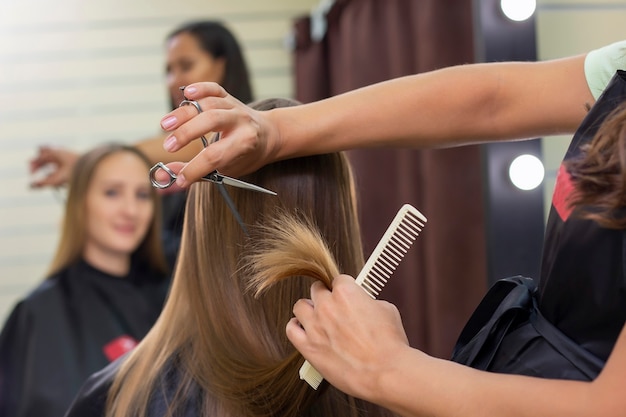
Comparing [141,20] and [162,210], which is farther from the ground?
[141,20]

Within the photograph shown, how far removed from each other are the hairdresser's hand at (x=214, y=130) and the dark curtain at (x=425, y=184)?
716 mm

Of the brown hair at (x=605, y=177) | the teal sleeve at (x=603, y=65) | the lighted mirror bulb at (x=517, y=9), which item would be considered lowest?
the brown hair at (x=605, y=177)

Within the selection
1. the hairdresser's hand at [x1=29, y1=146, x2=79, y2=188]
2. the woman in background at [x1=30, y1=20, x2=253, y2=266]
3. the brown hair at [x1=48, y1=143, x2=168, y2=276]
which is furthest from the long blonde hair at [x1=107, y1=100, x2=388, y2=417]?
the hairdresser's hand at [x1=29, y1=146, x2=79, y2=188]

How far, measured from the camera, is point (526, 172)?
4.50ft

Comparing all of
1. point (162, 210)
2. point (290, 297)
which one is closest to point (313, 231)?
point (290, 297)

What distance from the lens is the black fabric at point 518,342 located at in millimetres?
711

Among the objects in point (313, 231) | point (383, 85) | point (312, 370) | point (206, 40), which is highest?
point (206, 40)

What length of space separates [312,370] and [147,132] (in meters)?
2.94

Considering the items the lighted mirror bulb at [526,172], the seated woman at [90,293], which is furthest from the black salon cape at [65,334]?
the lighted mirror bulb at [526,172]

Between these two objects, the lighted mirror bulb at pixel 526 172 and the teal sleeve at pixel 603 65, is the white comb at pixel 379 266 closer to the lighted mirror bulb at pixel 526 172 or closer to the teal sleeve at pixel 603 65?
the teal sleeve at pixel 603 65

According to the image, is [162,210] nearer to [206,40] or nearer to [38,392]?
[206,40]

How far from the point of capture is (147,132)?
3.59m

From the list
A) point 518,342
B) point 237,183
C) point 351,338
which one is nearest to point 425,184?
point 237,183

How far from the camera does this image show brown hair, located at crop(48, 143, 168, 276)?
234cm
